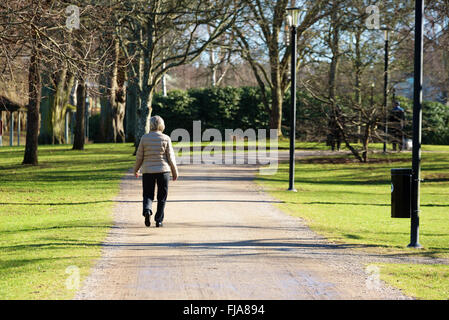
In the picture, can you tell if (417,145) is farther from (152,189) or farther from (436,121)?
(436,121)

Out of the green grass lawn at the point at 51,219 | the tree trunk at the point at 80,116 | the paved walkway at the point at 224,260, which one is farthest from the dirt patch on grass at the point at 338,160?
the paved walkway at the point at 224,260

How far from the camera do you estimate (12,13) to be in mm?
13961

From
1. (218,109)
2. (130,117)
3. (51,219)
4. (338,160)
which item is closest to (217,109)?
(218,109)

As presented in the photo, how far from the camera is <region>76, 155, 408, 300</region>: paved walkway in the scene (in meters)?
7.33

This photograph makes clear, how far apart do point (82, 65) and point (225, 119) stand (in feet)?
92.9

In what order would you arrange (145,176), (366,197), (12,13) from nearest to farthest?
(145,176) → (12,13) → (366,197)

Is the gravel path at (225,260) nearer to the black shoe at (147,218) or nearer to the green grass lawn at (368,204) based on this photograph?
the black shoe at (147,218)

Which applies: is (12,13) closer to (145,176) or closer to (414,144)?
(145,176)
